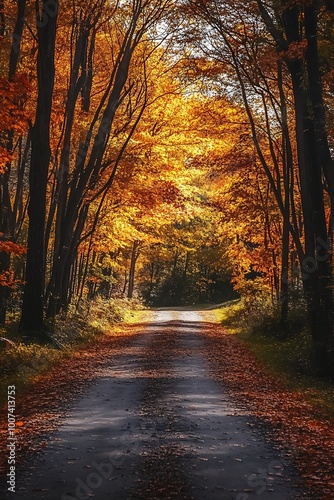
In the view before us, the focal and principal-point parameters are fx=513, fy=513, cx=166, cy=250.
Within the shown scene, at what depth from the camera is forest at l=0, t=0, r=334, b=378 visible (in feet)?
36.6

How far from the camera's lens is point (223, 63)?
52.4 feet

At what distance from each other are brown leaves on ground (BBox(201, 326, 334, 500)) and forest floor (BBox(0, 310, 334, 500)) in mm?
21

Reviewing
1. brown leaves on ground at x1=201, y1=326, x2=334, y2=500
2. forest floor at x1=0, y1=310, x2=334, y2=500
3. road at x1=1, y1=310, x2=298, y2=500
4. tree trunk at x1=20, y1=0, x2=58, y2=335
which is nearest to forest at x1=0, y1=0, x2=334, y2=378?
tree trunk at x1=20, y1=0, x2=58, y2=335

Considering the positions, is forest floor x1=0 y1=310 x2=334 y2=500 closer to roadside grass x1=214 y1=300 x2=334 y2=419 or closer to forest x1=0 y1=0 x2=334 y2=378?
roadside grass x1=214 y1=300 x2=334 y2=419

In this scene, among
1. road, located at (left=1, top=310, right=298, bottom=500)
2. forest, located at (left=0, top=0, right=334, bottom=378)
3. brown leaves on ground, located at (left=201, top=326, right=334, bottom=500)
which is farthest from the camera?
forest, located at (left=0, top=0, right=334, bottom=378)

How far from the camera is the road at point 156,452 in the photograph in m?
4.77

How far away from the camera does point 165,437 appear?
638cm

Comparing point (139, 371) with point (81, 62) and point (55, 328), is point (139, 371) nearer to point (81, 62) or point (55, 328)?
point (55, 328)

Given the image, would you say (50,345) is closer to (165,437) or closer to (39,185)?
(39,185)

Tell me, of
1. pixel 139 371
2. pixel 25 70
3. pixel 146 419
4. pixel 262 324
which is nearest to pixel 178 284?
pixel 262 324

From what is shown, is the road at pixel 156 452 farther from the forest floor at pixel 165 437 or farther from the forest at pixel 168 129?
the forest at pixel 168 129

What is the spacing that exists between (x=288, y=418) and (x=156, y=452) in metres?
2.88

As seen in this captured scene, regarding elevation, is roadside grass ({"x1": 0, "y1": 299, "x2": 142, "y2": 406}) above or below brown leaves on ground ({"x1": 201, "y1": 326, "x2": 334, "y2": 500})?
above

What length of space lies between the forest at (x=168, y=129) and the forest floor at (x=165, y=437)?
296 centimetres
